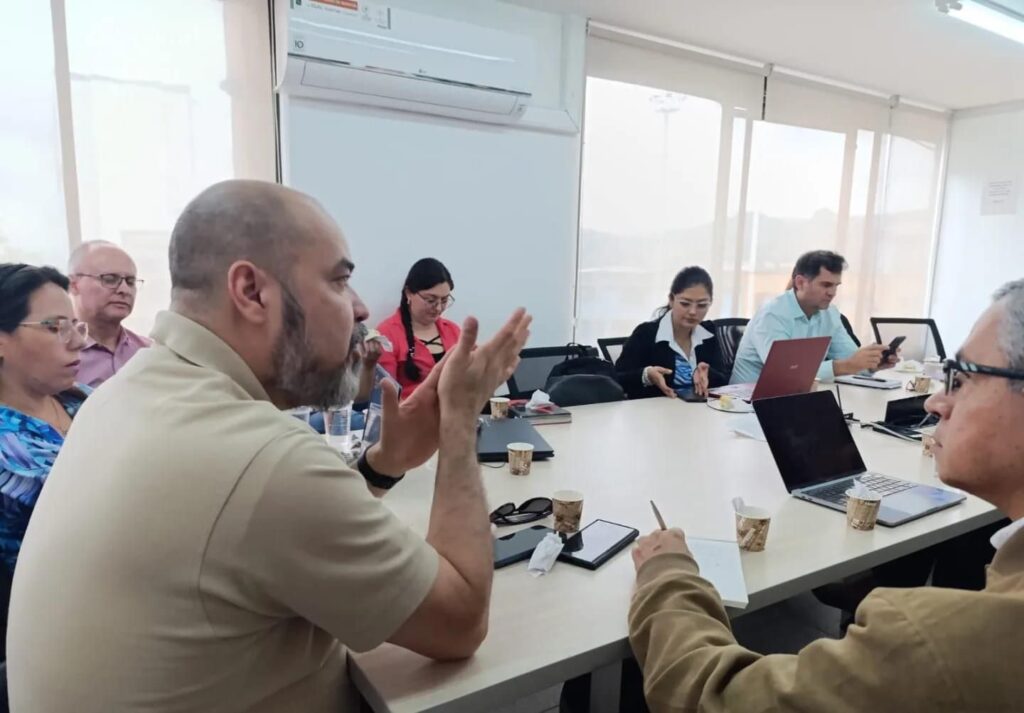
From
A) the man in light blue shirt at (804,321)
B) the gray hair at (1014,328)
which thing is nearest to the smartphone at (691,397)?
the man in light blue shirt at (804,321)

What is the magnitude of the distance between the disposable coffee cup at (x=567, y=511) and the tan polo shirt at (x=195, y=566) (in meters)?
0.52

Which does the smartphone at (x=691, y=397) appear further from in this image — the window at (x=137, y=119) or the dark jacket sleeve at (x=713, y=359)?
the window at (x=137, y=119)

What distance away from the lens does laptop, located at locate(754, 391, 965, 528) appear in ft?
5.01

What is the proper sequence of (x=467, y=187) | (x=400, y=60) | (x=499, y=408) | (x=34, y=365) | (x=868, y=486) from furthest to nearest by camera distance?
(x=467, y=187)
(x=400, y=60)
(x=499, y=408)
(x=868, y=486)
(x=34, y=365)

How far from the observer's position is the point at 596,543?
49.3 inches

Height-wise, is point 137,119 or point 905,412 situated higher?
point 137,119

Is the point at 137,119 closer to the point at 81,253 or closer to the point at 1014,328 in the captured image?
the point at 81,253

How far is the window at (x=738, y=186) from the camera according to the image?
4215 mm

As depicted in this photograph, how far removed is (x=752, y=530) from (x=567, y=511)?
14.3 inches

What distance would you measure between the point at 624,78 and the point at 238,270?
381 centimetres

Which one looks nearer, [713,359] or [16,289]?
[16,289]

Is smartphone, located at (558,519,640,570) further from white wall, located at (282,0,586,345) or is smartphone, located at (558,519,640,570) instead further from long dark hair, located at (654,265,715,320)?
white wall, located at (282,0,586,345)

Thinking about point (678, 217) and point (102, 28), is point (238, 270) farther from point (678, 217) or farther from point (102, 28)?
point (678, 217)

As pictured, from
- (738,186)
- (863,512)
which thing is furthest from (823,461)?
(738,186)
